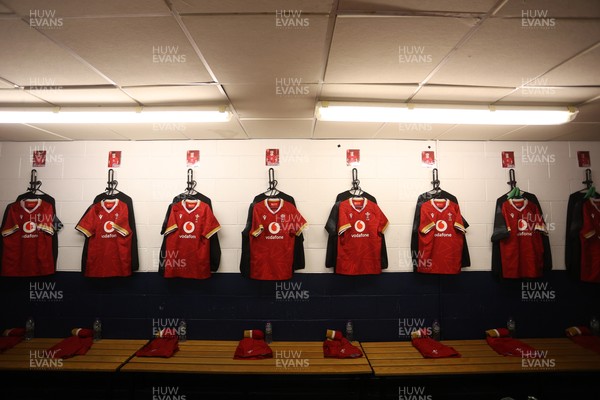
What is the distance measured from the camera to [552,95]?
2244 mm

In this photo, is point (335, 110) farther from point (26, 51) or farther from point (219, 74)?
point (26, 51)

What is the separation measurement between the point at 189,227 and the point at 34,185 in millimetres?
1892

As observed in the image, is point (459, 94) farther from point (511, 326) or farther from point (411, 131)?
point (511, 326)

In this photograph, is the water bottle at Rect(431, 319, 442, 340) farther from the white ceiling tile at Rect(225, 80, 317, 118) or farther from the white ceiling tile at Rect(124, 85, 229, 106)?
the white ceiling tile at Rect(124, 85, 229, 106)

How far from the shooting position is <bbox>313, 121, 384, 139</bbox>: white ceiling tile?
9.34 ft

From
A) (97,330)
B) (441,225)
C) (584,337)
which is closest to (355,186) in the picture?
(441,225)

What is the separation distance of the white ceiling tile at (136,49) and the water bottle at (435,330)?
3226 mm

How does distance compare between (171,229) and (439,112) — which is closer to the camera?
(439,112)

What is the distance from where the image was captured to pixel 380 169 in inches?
134

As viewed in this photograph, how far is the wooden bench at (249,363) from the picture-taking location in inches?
99.9

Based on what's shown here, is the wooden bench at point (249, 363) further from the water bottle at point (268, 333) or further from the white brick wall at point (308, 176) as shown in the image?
the white brick wall at point (308, 176)

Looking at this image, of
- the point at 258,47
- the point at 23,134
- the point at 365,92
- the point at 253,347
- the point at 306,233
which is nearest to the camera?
the point at 258,47

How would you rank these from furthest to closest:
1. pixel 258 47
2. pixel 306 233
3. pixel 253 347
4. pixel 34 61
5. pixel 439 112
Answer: pixel 306 233
pixel 253 347
pixel 439 112
pixel 34 61
pixel 258 47

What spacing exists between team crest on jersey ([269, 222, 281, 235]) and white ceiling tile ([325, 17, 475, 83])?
5.38 ft
